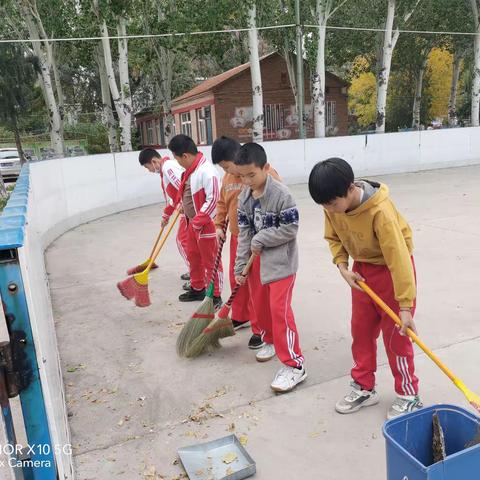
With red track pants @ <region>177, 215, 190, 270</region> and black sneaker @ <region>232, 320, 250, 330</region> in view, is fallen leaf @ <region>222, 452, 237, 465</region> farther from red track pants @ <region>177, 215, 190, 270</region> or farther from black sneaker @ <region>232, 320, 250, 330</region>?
red track pants @ <region>177, 215, 190, 270</region>

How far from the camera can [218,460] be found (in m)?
2.42

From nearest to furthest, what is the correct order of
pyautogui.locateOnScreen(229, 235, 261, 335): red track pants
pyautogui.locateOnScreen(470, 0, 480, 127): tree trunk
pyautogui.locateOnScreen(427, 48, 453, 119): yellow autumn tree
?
pyautogui.locateOnScreen(229, 235, 261, 335): red track pants < pyautogui.locateOnScreen(470, 0, 480, 127): tree trunk < pyautogui.locateOnScreen(427, 48, 453, 119): yellow autumn tree

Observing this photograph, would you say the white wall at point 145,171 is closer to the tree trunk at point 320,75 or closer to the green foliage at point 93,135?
the tree trunk at point 320,75

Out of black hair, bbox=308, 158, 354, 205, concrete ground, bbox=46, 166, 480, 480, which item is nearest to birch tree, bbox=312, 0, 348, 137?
concrete ground, bbox=46, 166, 480, 480

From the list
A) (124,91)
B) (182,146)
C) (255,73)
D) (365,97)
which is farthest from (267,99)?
(182,146)

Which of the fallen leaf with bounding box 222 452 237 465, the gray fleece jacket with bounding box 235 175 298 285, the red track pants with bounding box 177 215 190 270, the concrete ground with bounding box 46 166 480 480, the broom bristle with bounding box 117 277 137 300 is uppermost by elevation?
the gray fleece jacket with bounding box 235 175 298 285

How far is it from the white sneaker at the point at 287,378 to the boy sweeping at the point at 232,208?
1.70 feet

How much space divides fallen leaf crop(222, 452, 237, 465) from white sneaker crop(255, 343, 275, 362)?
1.02 m

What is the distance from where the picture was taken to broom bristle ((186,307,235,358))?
139 inches

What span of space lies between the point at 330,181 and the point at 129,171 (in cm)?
866

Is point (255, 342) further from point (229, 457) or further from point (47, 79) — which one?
point (47, 79)

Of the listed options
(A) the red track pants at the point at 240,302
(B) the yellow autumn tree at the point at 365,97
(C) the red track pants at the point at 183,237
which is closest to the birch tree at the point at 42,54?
(C) the red track pants at the point at 183,237

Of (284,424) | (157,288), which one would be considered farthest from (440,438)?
(157,288)

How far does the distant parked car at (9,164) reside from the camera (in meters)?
19.8
